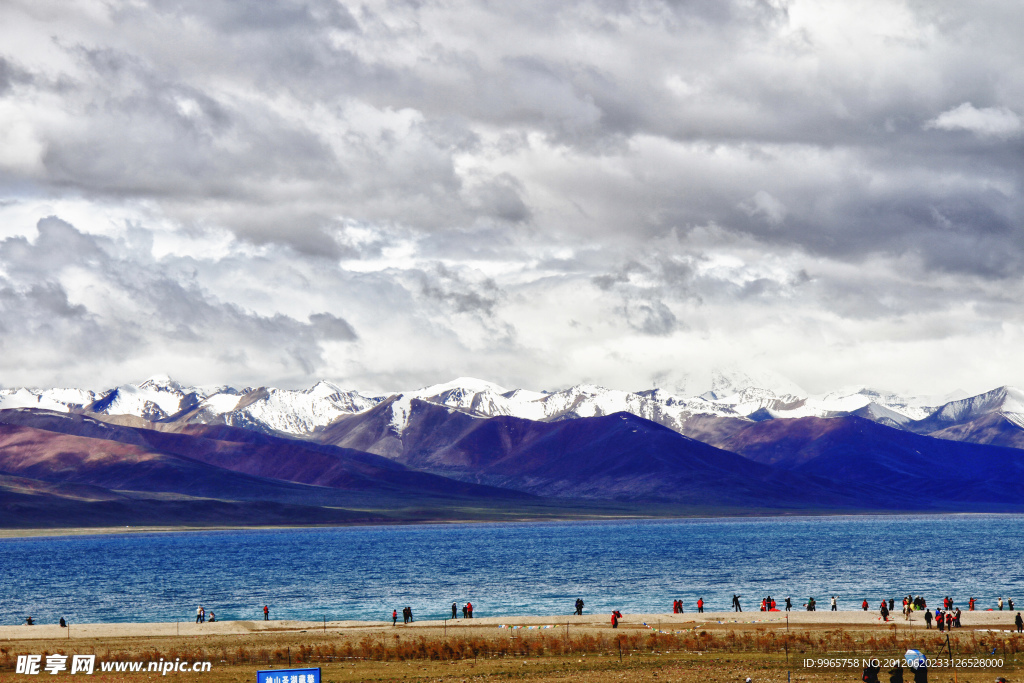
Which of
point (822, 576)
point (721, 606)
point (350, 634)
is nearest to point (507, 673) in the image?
point (350, 634)

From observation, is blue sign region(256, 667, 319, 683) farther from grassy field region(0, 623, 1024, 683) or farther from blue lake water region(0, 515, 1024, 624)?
blue lake water region(0, 515, 1024, 624)

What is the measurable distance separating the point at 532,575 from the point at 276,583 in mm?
35588

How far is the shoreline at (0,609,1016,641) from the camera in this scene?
8731cm

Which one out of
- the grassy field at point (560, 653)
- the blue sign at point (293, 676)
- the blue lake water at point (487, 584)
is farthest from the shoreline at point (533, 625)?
the blue sign at point (293, 676)

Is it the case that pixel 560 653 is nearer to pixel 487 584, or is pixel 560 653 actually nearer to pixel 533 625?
pixel 533 625

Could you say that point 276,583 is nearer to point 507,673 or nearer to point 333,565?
point 333,565

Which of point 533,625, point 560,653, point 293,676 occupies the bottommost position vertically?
point 533,625

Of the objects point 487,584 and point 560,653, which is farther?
point 487,584

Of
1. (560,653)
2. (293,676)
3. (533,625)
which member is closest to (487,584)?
(533,625)

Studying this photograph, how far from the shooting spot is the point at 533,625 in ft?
296

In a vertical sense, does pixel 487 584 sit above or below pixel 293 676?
below

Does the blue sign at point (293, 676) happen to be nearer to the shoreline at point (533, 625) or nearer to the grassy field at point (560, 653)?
the grassy field at point (560, 653)

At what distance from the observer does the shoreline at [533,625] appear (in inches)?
3438

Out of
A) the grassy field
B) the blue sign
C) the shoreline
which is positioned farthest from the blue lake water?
the blue sign
